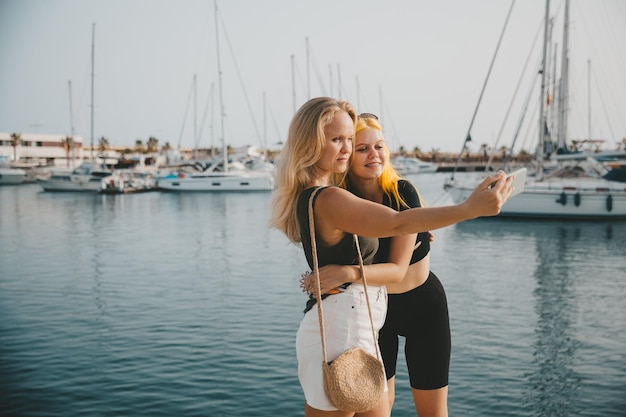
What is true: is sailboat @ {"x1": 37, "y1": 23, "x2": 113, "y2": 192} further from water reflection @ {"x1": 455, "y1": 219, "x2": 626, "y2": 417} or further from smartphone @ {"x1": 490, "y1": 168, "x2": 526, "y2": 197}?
smartphone @ {"x1": 490, "y1": 168, "x2": 526, "y2": 197}

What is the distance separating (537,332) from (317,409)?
10.8m

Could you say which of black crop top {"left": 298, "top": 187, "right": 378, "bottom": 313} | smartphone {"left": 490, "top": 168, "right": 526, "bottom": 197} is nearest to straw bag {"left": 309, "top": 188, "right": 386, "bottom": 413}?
black crop top {"left": 298, "top": 187, "right": 378, "bottom": 313}

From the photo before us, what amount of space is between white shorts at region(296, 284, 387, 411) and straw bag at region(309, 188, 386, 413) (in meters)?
0.03

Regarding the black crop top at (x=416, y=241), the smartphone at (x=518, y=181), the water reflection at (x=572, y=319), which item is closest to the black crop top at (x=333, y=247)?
the black crop top at (x=416, y=241)

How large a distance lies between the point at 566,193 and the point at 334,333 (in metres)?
30.9

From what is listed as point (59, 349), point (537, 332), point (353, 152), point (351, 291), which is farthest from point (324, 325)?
point (537, 332)

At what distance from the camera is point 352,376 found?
8.04ft

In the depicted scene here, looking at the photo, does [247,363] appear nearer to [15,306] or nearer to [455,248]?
[15,306]

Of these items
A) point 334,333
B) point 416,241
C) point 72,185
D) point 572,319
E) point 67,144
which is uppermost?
point 67,144

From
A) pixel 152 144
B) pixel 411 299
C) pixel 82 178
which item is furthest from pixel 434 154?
pixel 411 299

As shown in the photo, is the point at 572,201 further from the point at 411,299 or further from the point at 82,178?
the point at 82,178

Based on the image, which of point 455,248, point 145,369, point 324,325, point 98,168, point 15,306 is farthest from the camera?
point 98,168

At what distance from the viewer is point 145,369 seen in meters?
9.65

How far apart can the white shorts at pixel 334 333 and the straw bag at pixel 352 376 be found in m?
0.03
